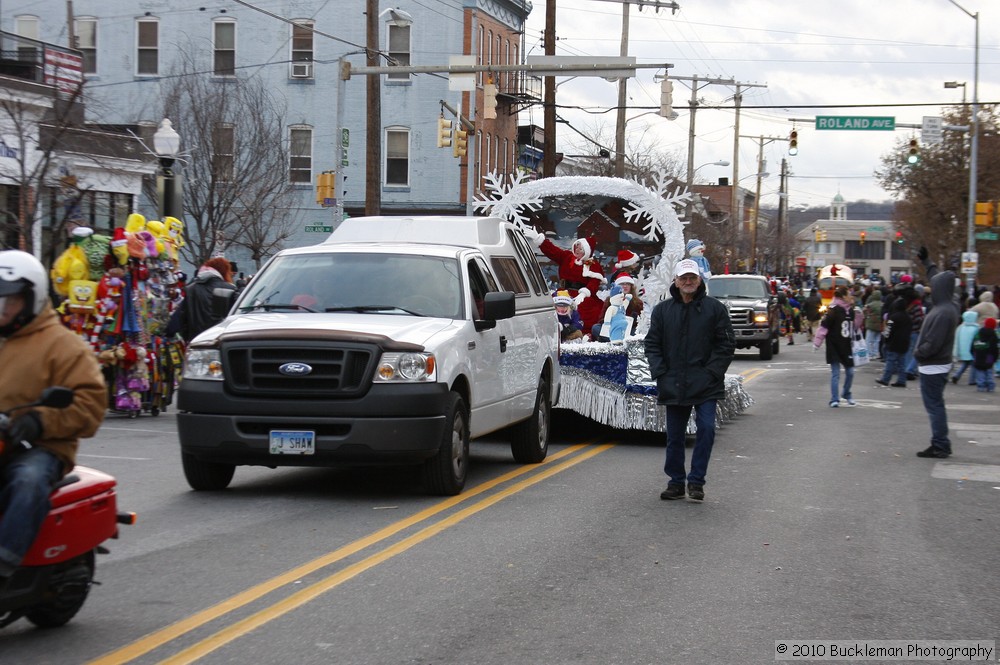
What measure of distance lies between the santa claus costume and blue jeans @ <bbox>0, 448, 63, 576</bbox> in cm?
1355

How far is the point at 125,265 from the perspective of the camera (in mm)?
15375

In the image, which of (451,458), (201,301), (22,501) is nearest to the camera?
(22,501)

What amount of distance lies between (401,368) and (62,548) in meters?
4.05

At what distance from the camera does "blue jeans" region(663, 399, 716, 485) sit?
10141mm

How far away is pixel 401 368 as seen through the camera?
945cm

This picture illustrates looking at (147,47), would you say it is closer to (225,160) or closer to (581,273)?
(225,160)

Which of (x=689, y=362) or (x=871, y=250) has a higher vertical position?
(x=871, y=250)

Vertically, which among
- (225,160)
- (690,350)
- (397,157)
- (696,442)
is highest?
(397,157)

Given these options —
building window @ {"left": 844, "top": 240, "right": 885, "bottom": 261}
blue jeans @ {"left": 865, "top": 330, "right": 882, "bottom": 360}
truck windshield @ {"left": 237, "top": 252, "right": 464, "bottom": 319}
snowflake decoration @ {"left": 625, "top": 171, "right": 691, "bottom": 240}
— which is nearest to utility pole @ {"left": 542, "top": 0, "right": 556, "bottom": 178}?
blue jeans @ {"left": 865, "top": 330, "right": 882, "bottom": 360}

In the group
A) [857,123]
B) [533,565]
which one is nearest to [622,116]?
[857,123]

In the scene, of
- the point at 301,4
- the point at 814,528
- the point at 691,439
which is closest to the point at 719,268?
the point at 301,4

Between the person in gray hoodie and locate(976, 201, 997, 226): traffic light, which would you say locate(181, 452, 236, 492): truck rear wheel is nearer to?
the person in gray hoodie

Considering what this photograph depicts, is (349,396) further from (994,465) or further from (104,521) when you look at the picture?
(994,465)

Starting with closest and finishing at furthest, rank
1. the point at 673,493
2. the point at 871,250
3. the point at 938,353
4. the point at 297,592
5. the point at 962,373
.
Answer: the point at 297,592 → the point at 673,493 → the point at 938,353 → the point at 962,373 → the point at 871,250
